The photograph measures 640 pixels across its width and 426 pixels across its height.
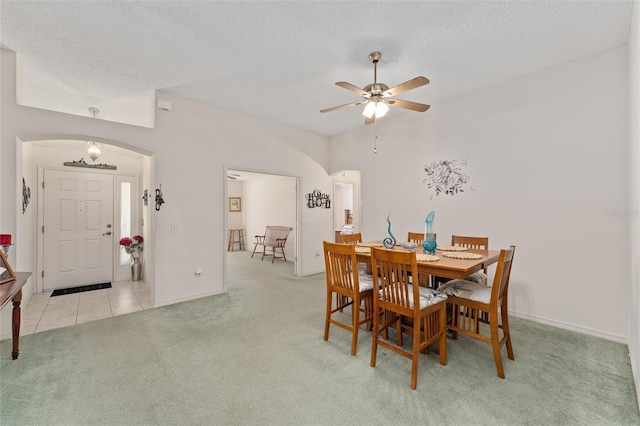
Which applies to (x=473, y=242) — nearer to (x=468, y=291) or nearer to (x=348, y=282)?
(x=468, y=291)

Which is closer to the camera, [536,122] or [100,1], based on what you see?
[100,1]

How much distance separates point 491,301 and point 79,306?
15.1 feet

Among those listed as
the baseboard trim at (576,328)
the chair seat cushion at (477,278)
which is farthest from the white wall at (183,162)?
the baseboard trim at (576,328)

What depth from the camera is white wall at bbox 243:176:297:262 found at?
696cm

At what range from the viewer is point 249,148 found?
4371mm

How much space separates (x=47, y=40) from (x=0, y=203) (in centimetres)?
158

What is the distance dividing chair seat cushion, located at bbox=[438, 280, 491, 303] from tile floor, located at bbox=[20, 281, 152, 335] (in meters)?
3.49

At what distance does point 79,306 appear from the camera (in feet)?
11.3

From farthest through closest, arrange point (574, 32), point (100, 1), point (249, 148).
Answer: point (249, 148) → point (574, 32) → point (100, 1)

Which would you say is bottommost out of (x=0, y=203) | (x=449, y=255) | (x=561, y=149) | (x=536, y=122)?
(x=449, y=255)

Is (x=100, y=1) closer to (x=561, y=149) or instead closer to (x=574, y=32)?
(x=574, y=32)

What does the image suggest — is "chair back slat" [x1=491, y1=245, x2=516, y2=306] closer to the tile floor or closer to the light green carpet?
the light green carpet

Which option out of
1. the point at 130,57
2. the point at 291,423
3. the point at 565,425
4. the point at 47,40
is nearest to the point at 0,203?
the point at 47,40

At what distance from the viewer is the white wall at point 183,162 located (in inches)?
110
